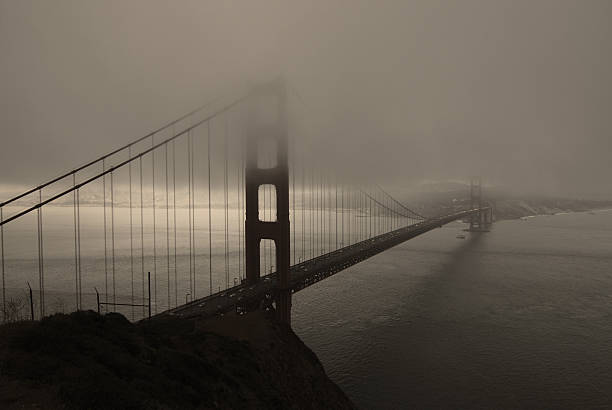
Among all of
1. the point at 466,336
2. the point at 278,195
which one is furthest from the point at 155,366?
the point at 466,336

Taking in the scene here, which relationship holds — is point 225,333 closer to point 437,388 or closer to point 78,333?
point 78,333

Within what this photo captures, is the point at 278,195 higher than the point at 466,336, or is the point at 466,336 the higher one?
the point at 278,195

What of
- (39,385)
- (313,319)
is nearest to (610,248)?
(313,319)

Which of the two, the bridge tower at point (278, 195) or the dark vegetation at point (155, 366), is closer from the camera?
the dark vegetation at point (155, 366)

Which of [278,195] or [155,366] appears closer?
[155,366]

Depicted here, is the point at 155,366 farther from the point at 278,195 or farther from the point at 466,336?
the point at 466,336
